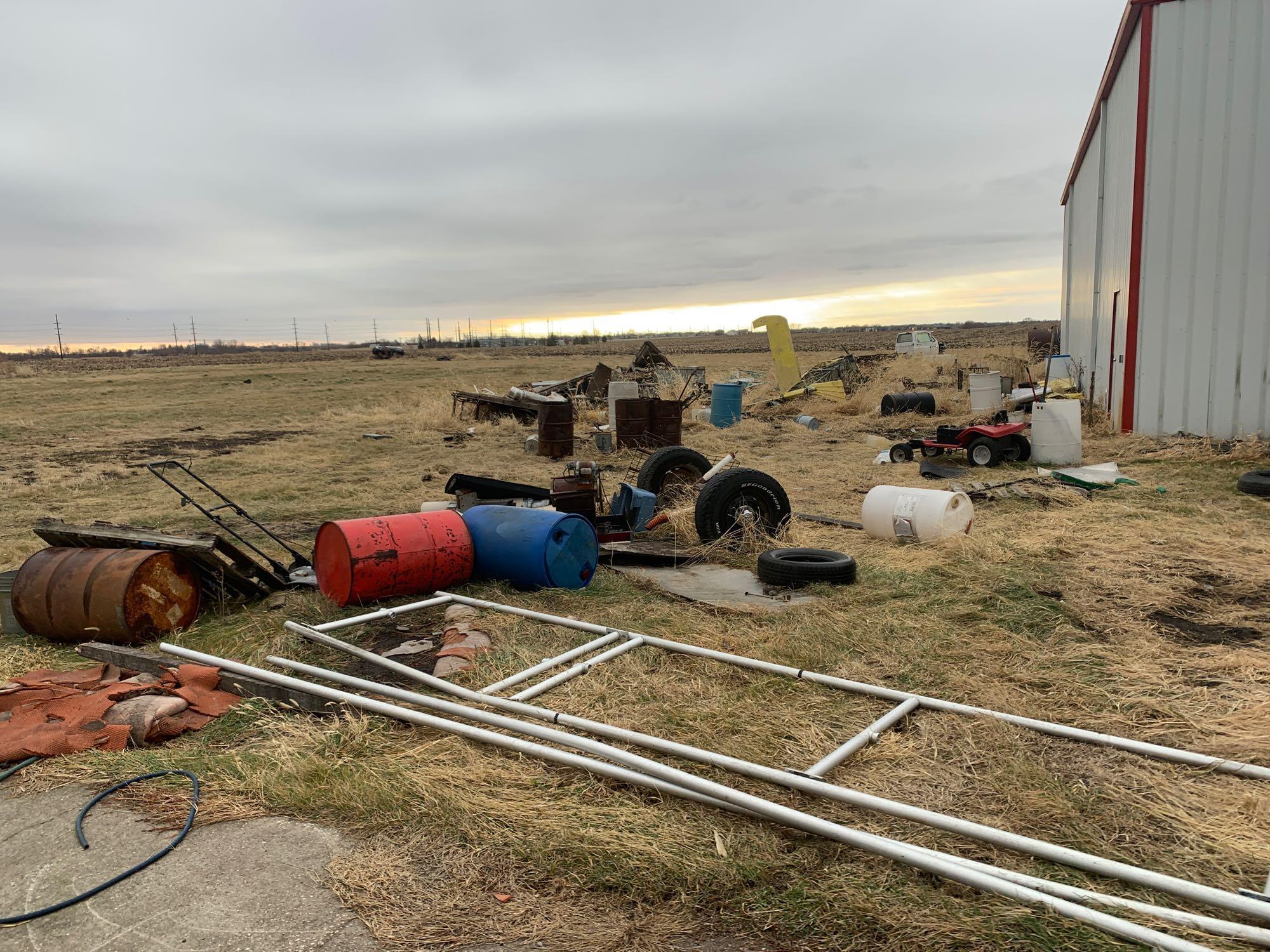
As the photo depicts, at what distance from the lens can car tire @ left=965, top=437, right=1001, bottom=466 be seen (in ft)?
38.8

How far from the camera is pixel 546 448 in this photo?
14.5 m

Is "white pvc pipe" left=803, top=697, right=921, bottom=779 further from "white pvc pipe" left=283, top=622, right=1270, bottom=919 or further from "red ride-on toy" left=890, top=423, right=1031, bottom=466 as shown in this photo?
"red ride-on toy" left=890, top=423, right=1031, bottom=466

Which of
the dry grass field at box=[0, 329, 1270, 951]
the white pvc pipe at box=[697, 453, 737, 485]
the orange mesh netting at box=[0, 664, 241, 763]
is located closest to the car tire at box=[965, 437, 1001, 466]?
the dry grass field at box=[0, 329, 1270, 951]

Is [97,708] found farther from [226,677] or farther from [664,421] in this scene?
[664,421]

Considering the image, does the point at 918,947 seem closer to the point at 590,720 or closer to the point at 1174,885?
the point at 1174,885

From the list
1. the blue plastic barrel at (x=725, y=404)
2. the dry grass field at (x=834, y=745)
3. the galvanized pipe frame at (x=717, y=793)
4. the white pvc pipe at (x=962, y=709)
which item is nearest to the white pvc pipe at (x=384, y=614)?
the dry grass field at (x=834, y=745)

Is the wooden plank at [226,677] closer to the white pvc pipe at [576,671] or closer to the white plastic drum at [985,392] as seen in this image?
the white pvc pipe at [576,671]

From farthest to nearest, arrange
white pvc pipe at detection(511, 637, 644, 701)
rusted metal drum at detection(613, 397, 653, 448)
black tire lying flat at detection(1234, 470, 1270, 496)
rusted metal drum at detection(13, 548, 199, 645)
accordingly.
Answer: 1. rusted metal drum at detection(613, 397, 653, 448)
2. black tire lying flat at detection(1234, 470, 1270, 496)
3. rusted metal drum at detection(13, 548, 199, 645)
4. white pvc pipe at detection(511, 637, 644, 701)

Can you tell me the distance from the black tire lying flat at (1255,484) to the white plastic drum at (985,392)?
24.3ft

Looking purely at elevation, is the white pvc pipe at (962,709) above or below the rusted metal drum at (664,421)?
below

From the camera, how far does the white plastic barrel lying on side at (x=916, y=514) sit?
727 centimetres

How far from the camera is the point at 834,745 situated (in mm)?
3604

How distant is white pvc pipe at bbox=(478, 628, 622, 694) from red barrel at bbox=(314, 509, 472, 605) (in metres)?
1.60

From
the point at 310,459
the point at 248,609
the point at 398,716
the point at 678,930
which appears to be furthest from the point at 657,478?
the point at 310,459
